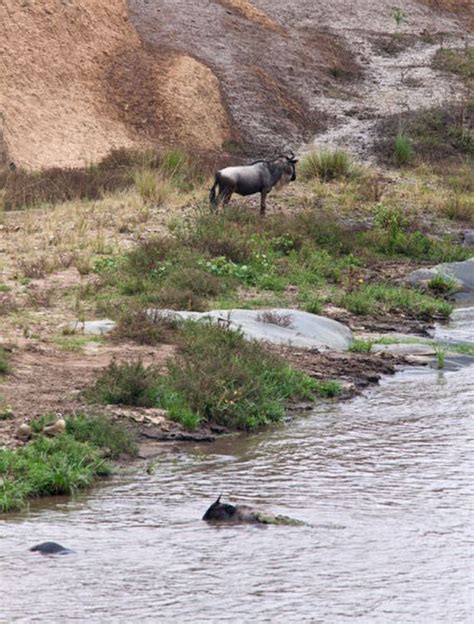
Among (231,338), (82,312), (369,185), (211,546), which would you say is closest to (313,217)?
(369,185)

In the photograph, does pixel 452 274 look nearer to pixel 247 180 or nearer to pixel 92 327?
pixel 247 180

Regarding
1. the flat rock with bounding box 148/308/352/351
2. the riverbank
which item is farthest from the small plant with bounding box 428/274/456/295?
the flat rock with bounding box 148/308/352/351

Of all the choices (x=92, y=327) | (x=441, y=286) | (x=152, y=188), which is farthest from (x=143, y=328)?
(x=152, y=188)

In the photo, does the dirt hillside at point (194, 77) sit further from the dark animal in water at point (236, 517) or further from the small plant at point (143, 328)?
the dark animal in water at point (236, 517)

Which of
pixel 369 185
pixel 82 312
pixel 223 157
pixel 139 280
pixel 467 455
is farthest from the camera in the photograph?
pixel 223 157

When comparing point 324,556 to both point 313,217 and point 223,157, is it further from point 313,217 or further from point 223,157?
point 223,157

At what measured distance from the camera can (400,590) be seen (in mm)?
6172

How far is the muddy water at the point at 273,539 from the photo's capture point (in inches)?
234

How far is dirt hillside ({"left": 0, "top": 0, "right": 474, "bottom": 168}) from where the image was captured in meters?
26.5

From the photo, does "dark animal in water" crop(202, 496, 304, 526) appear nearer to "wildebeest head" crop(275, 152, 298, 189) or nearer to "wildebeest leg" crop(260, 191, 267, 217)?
"wildebeest leg" crop(260, 191, 267, 217)

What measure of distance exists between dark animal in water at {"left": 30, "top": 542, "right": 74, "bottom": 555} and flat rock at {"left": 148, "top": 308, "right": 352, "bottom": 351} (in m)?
5.13

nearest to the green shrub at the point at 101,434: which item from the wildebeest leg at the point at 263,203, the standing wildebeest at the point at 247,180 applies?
the standing wildebeest at the point at 247,180

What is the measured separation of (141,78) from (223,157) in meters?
4.61

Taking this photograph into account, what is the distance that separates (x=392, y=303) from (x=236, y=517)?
7909 mm
